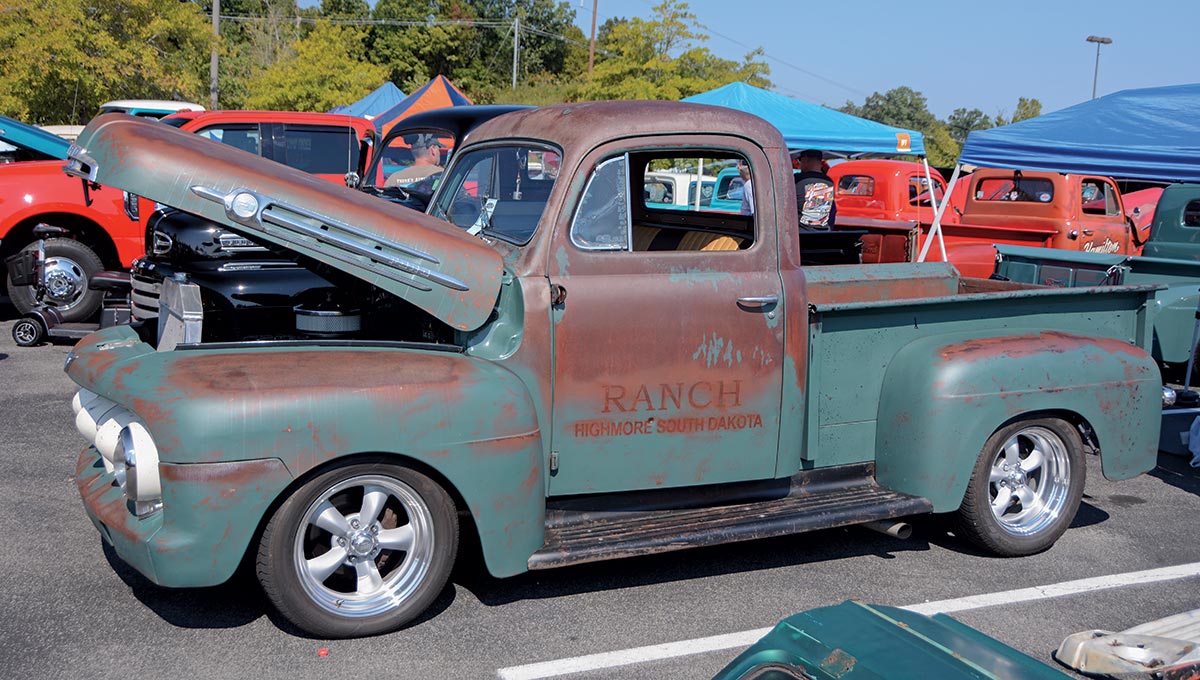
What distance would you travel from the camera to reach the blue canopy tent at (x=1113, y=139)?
9891 millimetres

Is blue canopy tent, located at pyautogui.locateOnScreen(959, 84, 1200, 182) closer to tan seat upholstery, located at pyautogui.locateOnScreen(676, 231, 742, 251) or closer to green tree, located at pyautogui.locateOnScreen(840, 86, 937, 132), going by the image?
tan seat upholstery, located at pyautogui.locateOnScreen(676, 231, 742, 251)

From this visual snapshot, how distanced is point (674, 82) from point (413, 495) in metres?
23.1

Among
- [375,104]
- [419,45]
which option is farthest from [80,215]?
[419,45]

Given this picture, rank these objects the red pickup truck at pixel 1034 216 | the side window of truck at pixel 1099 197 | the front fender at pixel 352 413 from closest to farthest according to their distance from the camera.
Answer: the front fender at pixel 352 413 < the red pickup truck at pixel 1034 216 < the side window of truck at pixel 1099 197

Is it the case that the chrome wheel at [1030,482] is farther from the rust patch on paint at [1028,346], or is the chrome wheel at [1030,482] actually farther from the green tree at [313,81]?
the green tree at [313,81]

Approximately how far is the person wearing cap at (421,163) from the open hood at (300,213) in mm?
5052

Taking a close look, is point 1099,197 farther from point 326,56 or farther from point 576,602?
point 326,56

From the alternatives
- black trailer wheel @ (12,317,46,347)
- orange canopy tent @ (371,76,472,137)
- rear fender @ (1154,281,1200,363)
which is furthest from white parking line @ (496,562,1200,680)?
orange canopy tent @ (371,76,472,137)

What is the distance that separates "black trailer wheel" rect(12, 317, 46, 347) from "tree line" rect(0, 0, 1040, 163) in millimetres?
8758

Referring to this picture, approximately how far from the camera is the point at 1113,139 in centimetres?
1031

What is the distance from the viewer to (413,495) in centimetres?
367

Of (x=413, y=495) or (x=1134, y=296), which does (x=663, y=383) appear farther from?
(x=1134, y=296)

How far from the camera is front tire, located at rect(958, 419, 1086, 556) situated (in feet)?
15.1

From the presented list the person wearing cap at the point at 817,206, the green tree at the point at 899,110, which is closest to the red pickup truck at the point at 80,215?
the person wearing cap at the point at 817,206
